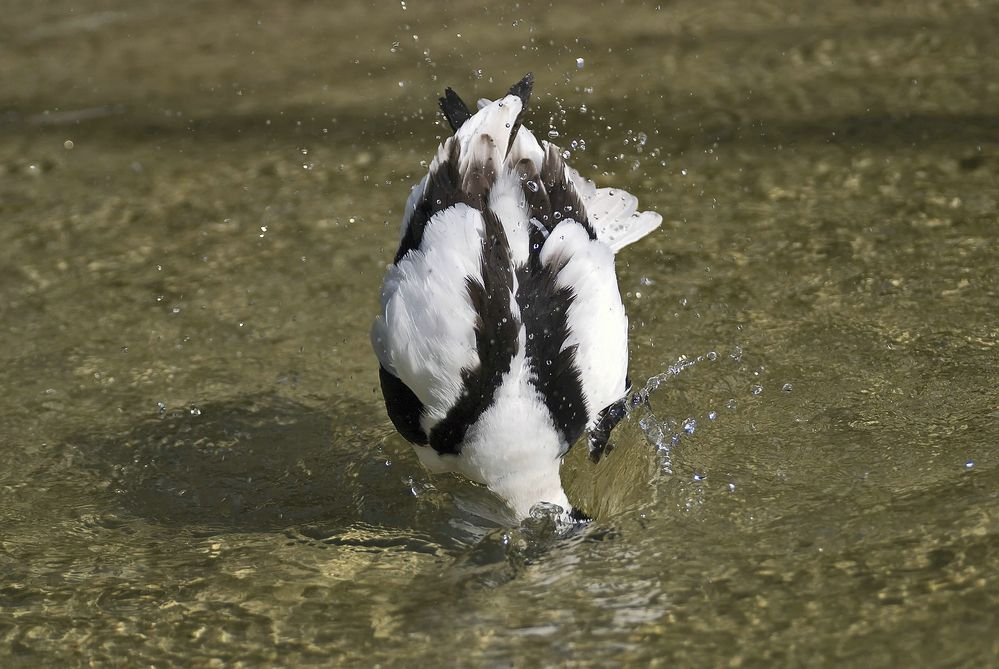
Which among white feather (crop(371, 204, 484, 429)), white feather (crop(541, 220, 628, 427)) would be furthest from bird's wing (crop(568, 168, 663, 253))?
white feather (crop(371, 204, 484, 429))

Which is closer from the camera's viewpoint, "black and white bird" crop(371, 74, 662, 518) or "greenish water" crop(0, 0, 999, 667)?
"greenish water" crop(0, 0, 999, 667)

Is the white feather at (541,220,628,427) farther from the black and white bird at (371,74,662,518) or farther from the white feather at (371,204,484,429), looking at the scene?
the white feather at (371,204,484,429)

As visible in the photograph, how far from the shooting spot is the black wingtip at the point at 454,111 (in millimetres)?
3891

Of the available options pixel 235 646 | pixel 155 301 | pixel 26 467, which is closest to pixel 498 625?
pixel 235 646

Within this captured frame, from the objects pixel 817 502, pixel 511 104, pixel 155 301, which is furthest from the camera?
pixel 155 301

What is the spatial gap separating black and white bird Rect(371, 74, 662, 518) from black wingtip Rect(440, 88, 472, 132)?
0.13 m

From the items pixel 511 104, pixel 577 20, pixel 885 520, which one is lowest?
pixel 885 520

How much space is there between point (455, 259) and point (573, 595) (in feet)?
2.86

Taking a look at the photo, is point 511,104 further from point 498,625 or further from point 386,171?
point 386,171

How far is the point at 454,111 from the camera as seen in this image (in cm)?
394

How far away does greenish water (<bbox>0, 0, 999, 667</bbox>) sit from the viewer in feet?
10.2

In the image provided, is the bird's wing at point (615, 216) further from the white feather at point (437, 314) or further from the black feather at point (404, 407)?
the black feather at point (404, 407)

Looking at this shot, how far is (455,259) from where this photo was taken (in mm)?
3387

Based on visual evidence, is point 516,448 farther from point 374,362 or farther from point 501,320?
point 374,362
